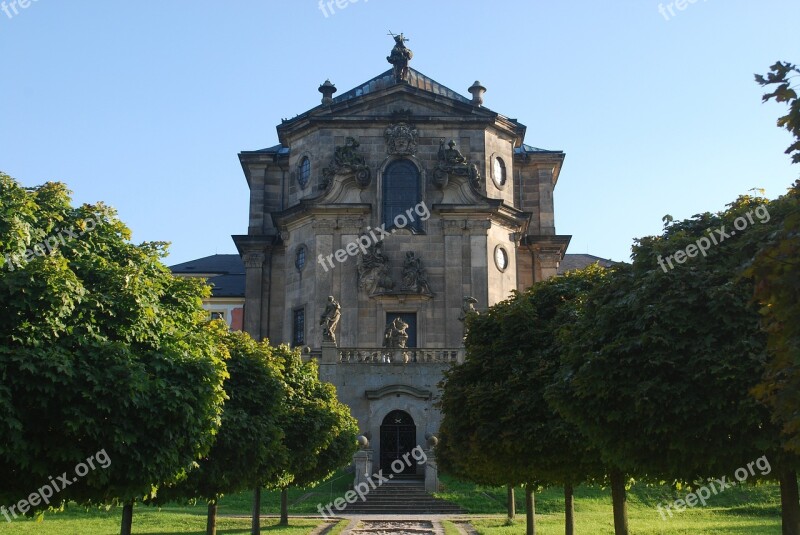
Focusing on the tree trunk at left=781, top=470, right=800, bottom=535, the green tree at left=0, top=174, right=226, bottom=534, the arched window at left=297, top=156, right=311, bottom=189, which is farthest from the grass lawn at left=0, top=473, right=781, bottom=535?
the arched window at left=297, top=156, right=311, bottom=189

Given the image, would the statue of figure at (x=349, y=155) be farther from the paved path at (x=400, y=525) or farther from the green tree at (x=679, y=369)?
the green tree at (x=679, y=369)

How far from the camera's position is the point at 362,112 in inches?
2013

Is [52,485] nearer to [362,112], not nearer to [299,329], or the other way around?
[299,329]

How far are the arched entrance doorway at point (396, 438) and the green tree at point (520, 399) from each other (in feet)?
49.6

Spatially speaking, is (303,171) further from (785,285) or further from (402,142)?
(785,285)

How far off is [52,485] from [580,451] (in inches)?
446

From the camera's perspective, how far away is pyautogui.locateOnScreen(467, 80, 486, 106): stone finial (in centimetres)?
5384

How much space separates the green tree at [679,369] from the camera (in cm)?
1491

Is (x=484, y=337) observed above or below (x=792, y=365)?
above

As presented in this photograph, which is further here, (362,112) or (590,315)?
(362,112)

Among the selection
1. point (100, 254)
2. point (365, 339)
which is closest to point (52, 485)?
point (100, 254)

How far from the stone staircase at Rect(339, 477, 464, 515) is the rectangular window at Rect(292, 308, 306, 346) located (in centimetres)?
1363

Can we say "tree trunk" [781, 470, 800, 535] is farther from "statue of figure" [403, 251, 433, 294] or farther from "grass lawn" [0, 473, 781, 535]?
"statue of figure" [403, 251, 433, 294]

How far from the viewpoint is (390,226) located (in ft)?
162
